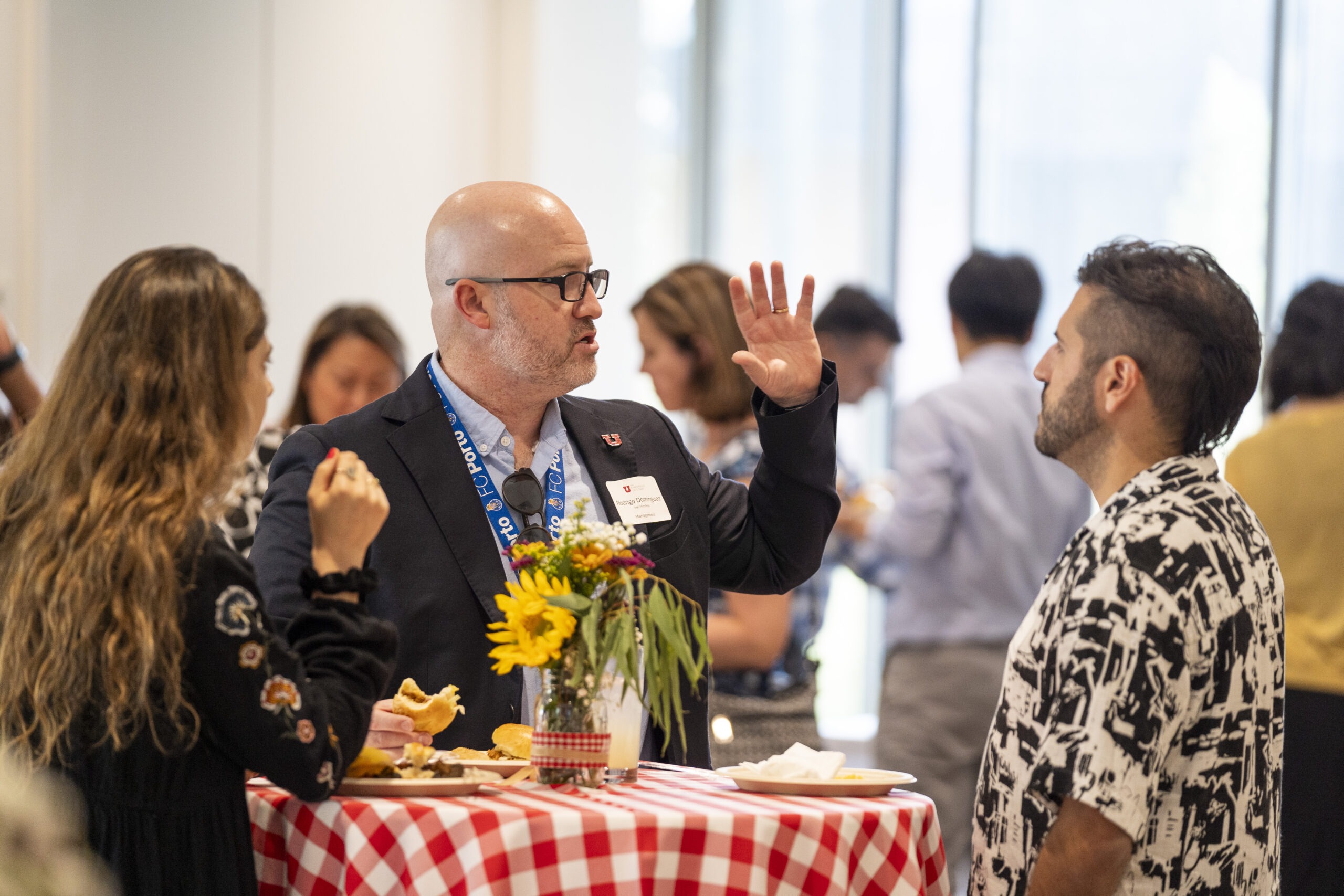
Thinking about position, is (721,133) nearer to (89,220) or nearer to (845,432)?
(845,432)

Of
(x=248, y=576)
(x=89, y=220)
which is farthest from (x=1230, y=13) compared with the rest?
(x=248, y=576)

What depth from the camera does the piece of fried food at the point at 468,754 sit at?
2.03m

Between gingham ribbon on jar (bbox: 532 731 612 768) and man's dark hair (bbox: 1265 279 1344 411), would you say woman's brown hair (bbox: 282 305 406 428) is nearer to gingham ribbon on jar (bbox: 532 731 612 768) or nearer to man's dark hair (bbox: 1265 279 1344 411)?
man's dark hair (bbox: 1265 279 1344 411)

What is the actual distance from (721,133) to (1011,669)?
6.01 m

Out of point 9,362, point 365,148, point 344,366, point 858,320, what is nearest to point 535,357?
point 9,362

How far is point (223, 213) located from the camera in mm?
5141

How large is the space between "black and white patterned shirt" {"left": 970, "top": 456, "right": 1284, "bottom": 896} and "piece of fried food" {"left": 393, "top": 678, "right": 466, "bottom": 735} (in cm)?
77

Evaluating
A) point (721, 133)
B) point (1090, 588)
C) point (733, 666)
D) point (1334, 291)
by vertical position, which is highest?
point (721, 133)

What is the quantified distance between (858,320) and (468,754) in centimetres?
304

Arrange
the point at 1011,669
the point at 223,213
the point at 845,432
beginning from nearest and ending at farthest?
the point at 1011,669, the point at 223,213, the point at 845,432

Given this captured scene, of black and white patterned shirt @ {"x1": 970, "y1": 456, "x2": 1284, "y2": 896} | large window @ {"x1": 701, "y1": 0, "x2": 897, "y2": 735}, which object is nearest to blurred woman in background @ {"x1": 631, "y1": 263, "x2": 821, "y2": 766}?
black and white patterned shirt @ {"x1": 970, "y1": 456, "x2": 1284, "y2": 896}

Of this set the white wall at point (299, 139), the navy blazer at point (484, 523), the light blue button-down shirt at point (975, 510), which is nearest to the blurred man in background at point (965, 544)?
the light blue button-down shirt at point (975, 510)

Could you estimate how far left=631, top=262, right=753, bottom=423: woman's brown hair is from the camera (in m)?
3.52

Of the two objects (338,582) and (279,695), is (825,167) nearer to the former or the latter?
(338,582)
